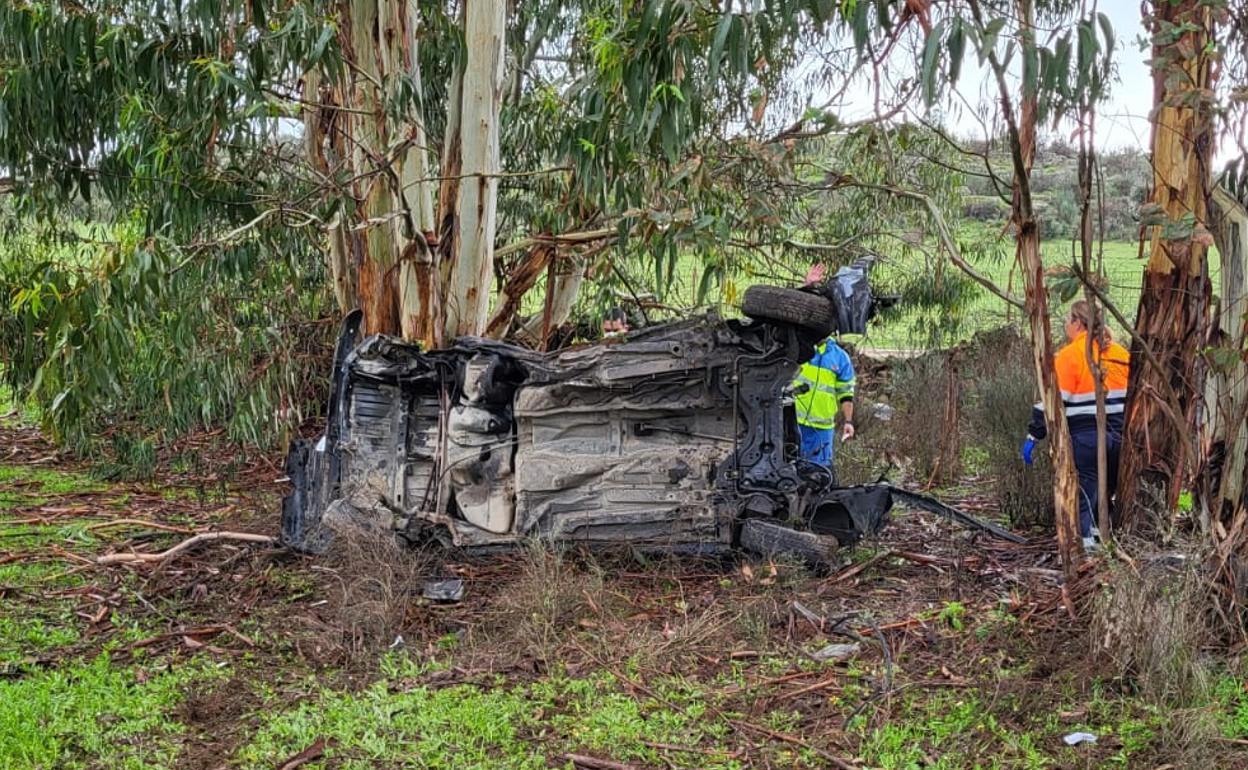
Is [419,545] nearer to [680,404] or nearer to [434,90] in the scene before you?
[680,404]

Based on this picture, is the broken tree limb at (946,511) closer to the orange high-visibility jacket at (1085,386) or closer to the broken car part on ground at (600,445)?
the broken car part on ground at (600,445)

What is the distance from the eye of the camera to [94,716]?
204 inches

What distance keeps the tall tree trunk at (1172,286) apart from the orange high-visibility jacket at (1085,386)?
0.42m

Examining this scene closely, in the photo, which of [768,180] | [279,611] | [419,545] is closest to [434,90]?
[768,180]

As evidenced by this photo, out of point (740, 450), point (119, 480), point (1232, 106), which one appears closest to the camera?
point (1232, 106)

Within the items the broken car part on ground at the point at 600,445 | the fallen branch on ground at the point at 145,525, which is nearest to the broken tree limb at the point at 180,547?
the broken car part on ground at the point at 600,445

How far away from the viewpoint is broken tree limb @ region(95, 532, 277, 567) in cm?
751

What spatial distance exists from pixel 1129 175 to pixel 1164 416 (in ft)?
7.45

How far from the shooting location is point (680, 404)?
702cm

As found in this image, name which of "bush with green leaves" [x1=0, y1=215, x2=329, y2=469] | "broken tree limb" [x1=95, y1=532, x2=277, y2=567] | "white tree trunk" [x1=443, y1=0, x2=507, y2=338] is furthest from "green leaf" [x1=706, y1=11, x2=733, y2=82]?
"broken tree limb" [x1=95, y1=532, x2=277, y2=567]

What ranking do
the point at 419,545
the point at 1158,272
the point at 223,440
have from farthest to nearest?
1. the point at 223,440
2. the point at 419,545
3. the point at 1158,272

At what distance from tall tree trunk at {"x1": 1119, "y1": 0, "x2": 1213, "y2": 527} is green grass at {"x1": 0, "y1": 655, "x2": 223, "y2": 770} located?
4.65 metres

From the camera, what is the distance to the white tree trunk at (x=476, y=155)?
29.1 ft

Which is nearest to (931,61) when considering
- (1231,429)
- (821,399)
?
(1231,429)
